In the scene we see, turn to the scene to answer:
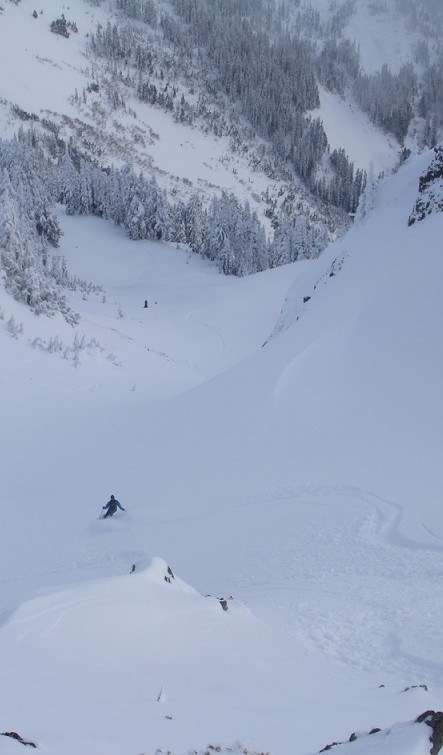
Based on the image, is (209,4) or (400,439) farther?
(209,4)

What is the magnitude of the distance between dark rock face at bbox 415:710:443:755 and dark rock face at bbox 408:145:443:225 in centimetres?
1963

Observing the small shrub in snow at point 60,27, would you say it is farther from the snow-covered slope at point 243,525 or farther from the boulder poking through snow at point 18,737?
the boulder poking through snow at point 18,737

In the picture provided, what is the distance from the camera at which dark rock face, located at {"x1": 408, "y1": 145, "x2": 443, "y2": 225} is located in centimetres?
2050

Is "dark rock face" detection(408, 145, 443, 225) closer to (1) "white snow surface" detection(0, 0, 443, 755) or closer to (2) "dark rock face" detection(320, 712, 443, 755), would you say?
(1) "white snow surface" detection(0, 0, 443, 755)

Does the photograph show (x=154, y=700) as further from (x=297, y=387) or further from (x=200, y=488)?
(x=297, y=387)

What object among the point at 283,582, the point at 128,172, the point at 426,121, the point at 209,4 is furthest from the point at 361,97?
the point at 283,582

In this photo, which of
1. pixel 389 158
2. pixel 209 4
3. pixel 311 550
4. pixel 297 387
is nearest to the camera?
pixel 311 550

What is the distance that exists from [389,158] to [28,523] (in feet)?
411

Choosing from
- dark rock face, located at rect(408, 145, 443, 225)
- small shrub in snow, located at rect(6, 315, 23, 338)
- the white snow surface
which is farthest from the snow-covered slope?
dark rock face, located at rect(408, 145, 443, 225)

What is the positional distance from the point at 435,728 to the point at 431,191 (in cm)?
2077

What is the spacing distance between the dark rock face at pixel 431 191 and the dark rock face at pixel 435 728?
64.4 feet

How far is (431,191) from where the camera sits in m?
20.9

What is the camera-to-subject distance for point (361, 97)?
133000mm

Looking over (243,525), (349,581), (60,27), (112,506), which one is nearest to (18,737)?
(349,581)
